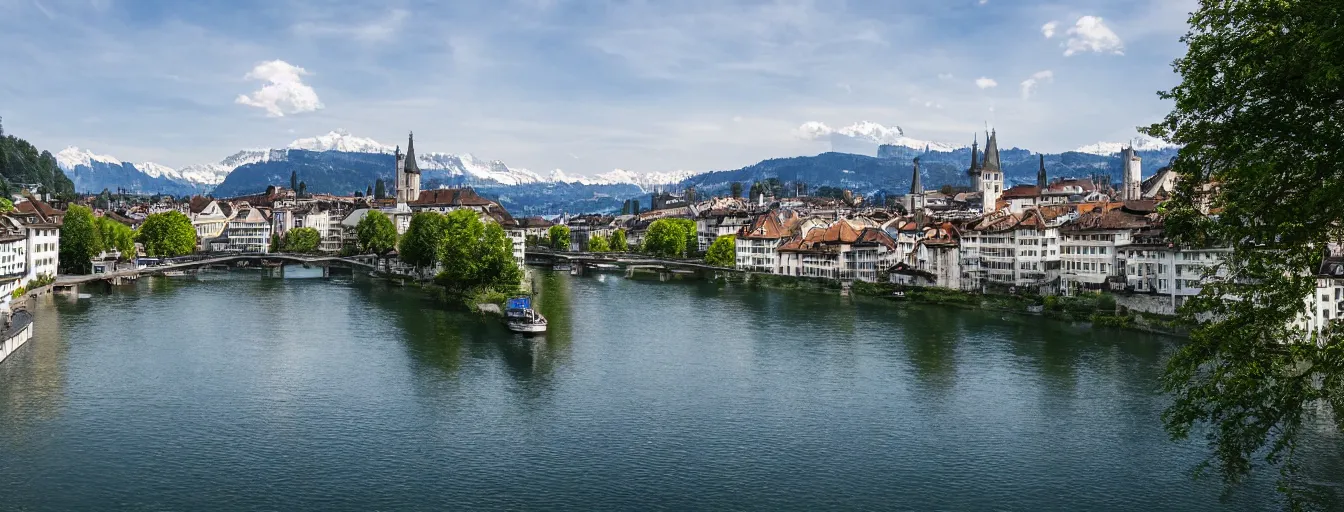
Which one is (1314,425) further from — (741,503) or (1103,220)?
(1103,220)

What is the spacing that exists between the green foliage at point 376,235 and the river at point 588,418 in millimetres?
41925

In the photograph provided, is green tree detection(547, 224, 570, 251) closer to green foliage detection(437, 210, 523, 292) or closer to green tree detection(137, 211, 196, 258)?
green tree detection(137, 211, 196, 258)

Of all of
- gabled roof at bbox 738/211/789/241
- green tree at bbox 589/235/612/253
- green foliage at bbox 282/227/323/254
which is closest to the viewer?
gabled roof at bbox 738/211/789/241

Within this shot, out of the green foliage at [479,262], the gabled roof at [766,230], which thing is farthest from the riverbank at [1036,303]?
the green foliage at [479,262]

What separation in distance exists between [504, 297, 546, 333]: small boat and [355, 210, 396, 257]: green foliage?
43697 millimetres

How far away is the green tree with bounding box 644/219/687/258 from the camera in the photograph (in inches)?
4021

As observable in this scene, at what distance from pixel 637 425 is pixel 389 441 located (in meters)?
6.10

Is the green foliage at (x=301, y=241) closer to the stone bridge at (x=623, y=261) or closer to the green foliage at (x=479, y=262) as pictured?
the stone bridge at (x=623, y=261)

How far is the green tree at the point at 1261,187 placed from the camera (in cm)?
1380

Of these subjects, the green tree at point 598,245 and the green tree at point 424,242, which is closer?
the green tree at point 424,242

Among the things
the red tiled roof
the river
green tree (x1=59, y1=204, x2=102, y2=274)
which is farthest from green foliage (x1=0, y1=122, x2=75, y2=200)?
the red tiled roof

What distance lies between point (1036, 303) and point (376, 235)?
5894 centimetres

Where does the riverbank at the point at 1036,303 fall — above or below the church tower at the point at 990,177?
below

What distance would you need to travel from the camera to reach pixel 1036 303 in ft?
171
